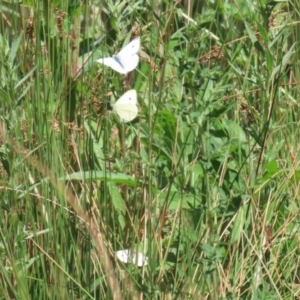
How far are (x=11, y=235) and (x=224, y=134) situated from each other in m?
0.54

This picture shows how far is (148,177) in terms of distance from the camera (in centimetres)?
166

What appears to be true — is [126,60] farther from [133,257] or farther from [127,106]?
[133,257]

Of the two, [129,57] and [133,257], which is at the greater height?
[129,57]

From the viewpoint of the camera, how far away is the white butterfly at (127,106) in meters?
1.77

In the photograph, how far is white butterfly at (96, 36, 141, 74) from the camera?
1.71m

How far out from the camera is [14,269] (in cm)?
157

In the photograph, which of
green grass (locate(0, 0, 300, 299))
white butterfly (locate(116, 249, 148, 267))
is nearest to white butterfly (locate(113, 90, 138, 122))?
green grass (locate(0, 0, 300, 299))

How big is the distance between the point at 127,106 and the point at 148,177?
0.63 feet

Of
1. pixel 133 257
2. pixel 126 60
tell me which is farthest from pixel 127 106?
pixel 133 257

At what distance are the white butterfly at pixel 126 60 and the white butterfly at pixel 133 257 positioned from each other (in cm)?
36

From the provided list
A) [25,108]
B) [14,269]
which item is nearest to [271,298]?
[14,269]

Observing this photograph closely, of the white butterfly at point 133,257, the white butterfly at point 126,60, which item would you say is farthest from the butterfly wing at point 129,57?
the white butterfly at point 133,257

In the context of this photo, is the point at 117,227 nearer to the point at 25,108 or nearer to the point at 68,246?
the point at 68,246

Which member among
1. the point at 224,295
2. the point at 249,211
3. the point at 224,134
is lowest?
the point at 224,295
